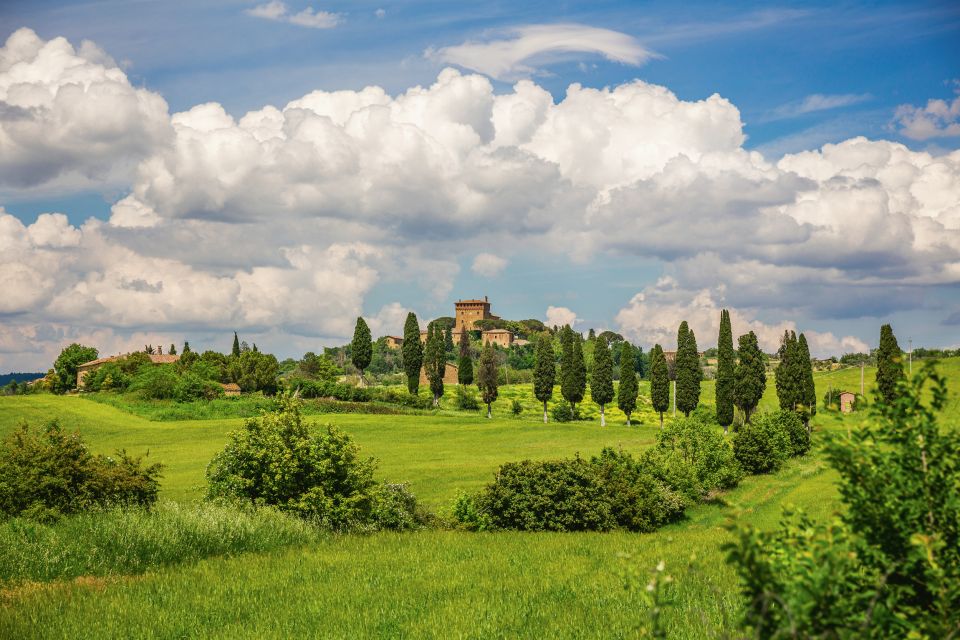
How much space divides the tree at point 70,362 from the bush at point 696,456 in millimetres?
122677

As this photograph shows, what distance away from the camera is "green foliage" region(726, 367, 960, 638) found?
518 centimetres

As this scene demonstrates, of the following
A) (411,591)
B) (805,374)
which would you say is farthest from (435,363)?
(411,591)

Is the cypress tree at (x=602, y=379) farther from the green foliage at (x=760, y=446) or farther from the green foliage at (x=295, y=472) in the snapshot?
the green foliage at (x=295, y=472)

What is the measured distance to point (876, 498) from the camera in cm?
558

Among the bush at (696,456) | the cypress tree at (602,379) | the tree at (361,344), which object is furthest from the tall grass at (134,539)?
the tree at (361,344)

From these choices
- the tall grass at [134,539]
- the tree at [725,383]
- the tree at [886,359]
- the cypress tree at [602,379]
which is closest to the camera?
the tall grass at [134,539]

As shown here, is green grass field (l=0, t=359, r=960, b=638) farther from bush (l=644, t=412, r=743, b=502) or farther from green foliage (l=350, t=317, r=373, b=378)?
green foliage (l=350, t=317, r=373, b=378)

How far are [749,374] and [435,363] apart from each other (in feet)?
146

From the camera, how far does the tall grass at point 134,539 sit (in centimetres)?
1747

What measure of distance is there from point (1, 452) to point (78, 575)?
796cm

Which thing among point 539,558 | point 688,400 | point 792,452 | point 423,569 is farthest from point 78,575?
point 688,400

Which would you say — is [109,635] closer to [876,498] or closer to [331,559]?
[331,559]

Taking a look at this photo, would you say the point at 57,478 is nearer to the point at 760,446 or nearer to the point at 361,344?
the point at 760,446

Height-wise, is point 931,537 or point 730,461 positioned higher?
point 931,537
